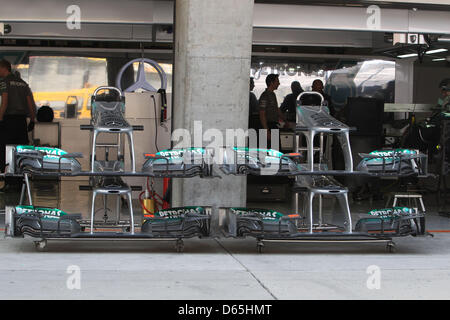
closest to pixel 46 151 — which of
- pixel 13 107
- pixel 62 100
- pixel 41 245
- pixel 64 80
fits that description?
pixel 41 245

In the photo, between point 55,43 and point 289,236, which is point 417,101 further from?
point 289,236

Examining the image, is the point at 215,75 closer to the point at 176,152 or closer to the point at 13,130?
the point at 176,152

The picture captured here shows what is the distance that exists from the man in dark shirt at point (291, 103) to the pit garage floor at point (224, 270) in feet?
21.5

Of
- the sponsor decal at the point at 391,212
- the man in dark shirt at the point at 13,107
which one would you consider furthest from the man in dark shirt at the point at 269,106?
the sponsor decal at the point at 391,212

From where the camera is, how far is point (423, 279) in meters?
5.77

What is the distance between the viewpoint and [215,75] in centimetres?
777

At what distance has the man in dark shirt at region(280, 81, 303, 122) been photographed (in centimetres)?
1416

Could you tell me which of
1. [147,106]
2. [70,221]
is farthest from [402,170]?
[147,106]

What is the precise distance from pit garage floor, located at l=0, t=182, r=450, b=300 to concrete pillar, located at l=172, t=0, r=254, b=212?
2.07ft

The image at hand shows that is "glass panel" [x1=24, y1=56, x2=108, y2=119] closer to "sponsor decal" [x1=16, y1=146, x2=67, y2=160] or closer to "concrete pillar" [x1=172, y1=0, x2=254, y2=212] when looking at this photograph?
"concrete pillar" [x1=172, y1=0, x2=254, y2=212]

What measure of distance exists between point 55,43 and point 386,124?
7.55m

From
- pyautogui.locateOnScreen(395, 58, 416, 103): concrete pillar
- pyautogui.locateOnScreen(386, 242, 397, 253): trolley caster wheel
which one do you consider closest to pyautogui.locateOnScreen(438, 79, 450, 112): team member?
pyautogui.locateOnScreen(395, 58, 416, 103): concrete pillar

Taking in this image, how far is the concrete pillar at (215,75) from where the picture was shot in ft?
25.3

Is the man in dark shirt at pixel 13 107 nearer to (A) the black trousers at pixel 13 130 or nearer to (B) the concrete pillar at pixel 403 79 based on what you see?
(A) the black trousers at pixel 13 130
